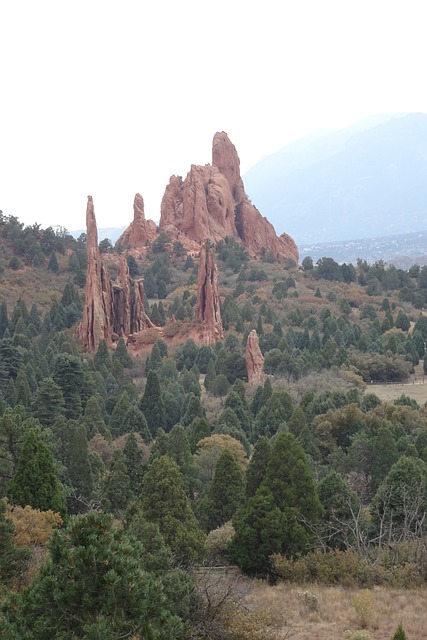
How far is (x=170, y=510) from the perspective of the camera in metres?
24.0

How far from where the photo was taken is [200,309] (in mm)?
87188

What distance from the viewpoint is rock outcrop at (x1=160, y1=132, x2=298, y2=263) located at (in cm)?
13500

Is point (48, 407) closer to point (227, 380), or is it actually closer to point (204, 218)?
point (227, 380)

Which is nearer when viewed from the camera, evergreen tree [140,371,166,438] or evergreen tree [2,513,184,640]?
evergreen tree [2,513,184,640]

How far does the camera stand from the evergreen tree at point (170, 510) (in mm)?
22172

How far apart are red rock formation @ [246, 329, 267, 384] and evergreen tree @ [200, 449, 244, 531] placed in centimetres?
3739

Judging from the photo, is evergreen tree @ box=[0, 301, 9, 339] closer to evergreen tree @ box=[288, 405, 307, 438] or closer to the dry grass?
evergreen tree @ box=[288, 405, 307, 438]

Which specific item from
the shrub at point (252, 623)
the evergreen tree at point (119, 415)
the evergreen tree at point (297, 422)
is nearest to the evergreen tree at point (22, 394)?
the evergreen tree at point (119, 415)

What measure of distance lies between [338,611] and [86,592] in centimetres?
811

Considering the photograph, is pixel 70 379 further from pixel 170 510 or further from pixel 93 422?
pixel 170 510

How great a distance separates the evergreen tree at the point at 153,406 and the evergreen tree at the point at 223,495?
23.6 m

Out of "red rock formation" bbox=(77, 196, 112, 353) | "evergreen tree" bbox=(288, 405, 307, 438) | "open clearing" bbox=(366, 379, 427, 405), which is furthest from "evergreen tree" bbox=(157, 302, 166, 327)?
"evergreen tree" bbox=(288, 405, 307, 438)

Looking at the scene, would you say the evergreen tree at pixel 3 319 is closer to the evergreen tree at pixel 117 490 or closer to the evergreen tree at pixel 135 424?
the evergreen tree at pixel 135 424

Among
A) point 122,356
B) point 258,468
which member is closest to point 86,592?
point 258,468
